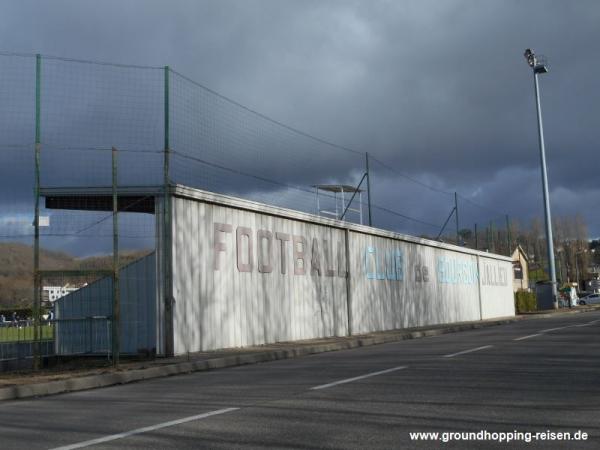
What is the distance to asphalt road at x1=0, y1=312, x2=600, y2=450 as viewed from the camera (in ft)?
19.6

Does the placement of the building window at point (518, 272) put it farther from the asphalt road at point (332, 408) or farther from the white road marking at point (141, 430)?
the white road marking at point (141, 430)

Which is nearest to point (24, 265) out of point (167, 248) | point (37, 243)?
point (37, 243)

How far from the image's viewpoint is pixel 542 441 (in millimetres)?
5605

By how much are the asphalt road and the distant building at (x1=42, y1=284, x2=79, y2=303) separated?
357 cm

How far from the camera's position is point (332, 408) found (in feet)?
24.0

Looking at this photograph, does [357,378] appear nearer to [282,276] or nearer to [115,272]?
[115,272]

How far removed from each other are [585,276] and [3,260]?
12140 centimetres

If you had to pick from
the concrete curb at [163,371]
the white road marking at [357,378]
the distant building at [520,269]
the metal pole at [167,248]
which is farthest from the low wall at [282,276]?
the distant building at [520,269]

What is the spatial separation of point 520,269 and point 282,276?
75295 mm

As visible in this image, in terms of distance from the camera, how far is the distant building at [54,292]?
13433mm

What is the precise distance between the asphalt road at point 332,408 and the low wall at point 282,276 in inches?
158

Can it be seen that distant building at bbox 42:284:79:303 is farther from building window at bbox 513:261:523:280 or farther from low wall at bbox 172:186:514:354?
building window at bbox 513:261:523:280

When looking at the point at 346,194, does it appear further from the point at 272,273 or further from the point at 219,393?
the point at 219,393

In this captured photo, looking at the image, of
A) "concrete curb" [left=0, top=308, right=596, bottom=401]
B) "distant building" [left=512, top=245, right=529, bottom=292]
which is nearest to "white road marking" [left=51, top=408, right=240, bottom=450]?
"concrete curb" [left=0, top=308, right=596, bottom=401]
